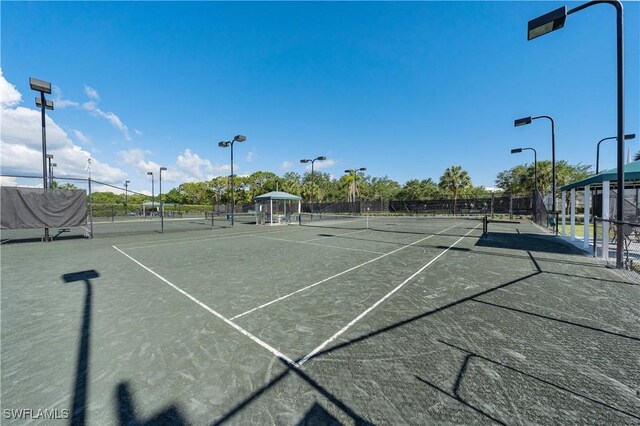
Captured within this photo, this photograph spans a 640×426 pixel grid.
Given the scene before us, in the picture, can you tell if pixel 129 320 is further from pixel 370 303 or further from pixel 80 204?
pixel 80 204

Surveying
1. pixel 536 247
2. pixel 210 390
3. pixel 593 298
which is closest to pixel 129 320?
pixel 210 390

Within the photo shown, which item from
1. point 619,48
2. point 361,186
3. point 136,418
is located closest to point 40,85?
point 136,418

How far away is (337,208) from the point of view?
1940 inches

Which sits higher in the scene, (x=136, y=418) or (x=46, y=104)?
(x=46, y=104)

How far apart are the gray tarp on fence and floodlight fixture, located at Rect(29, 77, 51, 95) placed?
4738 mm

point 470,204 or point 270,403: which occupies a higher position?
point 470,204

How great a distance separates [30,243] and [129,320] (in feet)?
47.0

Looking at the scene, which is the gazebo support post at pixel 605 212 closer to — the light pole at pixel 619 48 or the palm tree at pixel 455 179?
A: the light pole at pixel 619 48

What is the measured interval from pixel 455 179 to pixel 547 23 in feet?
136

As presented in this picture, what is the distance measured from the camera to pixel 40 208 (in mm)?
12953

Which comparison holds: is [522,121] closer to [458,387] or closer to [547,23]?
[547,23]

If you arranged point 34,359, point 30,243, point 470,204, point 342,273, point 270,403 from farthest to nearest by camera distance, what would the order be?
point 470,204, point 30,243, point 342,273, point 34,359, point 270,403

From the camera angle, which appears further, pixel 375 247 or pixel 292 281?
→ pixel 375 247

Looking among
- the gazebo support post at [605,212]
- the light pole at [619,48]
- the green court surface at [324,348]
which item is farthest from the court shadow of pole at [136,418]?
the gazebo support post at [605,212]
